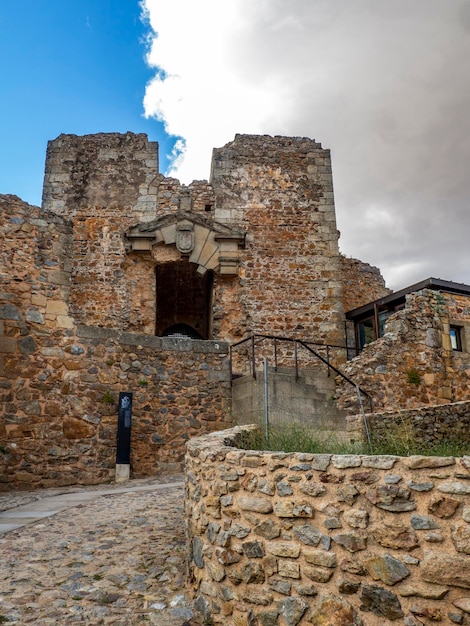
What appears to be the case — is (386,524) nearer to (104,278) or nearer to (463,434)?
(463,434)

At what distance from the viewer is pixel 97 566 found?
3750 millimetres

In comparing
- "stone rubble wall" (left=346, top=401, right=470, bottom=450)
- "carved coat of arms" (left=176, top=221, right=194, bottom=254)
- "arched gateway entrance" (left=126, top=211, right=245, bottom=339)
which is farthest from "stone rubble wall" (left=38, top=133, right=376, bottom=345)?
"stone rubble wall" (left=346, top=401, right=470, bottom=450)

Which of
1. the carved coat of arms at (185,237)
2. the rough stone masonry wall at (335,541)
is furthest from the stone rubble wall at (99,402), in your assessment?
the rough stone masonry wall at (335,541)

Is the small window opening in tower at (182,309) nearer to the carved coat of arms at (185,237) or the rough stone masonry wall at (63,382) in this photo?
the carved coat of arms at (185,237)

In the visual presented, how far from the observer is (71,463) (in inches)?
279

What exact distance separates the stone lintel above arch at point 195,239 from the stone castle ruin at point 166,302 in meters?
0.03

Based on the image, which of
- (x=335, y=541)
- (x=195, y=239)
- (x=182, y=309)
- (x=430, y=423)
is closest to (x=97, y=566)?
(x=335, y=541)

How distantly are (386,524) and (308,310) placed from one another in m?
9.92

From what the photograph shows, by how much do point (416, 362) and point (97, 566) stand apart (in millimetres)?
7833

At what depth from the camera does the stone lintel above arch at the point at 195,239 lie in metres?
12.1

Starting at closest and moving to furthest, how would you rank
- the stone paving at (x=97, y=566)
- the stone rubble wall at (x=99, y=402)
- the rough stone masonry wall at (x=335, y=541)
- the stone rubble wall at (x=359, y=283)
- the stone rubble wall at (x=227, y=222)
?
the rough stone masonry wall at (x=335, y=541)
the stone paving at (x=97, y=566)
the stone rubble wall at (x=99, y=402)
the stone rubble wall at (x=227, y=222)
the stone rubble wall at (x=359, y=283)

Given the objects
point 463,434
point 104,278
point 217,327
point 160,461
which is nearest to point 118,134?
point 104,278

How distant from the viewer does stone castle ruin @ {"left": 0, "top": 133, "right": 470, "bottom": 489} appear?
23.6 feet

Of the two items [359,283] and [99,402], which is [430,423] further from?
[359,283]
